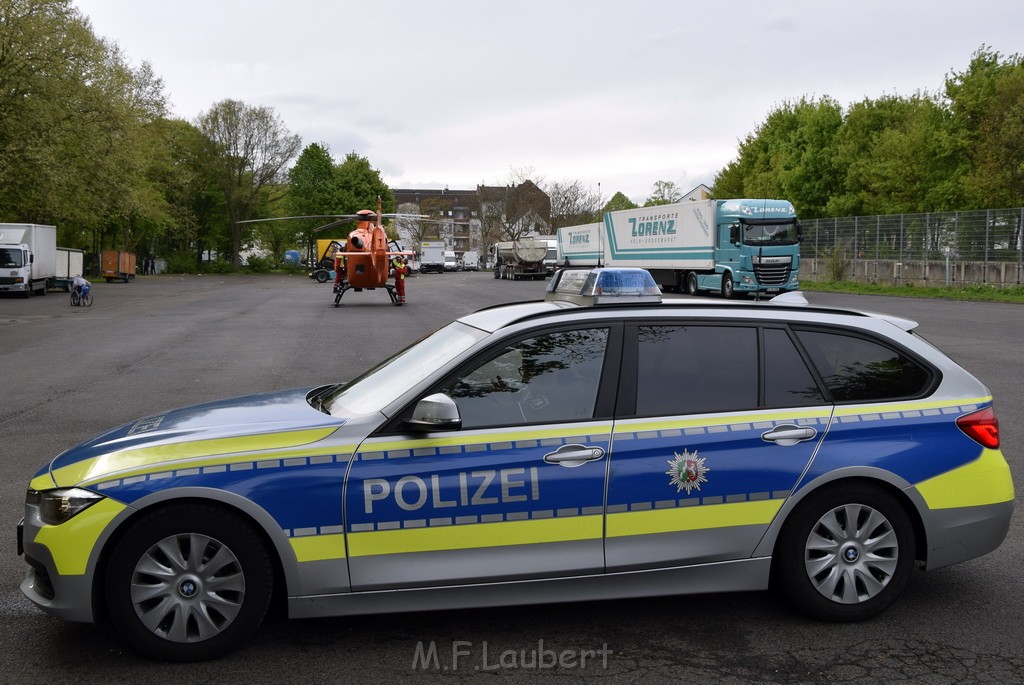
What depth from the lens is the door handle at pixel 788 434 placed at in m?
4.43

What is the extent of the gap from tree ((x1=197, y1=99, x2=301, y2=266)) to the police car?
77.6 m

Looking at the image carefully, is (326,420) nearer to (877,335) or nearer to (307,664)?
(307,664)

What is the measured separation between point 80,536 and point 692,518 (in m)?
2.55

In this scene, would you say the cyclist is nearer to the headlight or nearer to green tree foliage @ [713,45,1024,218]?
the headlight

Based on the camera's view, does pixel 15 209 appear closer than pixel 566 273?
No

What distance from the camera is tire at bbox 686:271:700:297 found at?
36031mm

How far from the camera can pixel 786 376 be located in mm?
4613

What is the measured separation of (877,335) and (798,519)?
103 centimetres

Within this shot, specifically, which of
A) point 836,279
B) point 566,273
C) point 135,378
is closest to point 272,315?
point 135,378

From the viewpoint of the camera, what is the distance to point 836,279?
43719 mm

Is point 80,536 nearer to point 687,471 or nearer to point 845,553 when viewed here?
point 687,471

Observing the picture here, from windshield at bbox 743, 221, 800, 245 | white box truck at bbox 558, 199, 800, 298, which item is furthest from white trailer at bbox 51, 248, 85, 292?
windshield at bbox 743, 221, 800, 245

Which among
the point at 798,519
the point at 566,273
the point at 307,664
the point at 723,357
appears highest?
the point at 566,273

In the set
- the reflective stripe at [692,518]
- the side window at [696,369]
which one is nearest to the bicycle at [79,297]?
the side window at [696,369]
